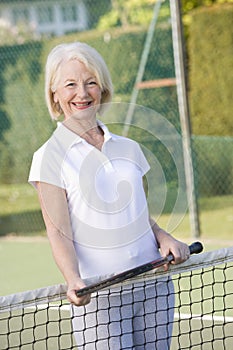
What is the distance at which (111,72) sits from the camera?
9.60 metres

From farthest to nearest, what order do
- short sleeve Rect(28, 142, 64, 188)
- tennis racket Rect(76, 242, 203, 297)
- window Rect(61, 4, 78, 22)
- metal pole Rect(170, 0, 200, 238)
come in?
window Rect(61, 4, 78, 22)
metal pole Rect(170, 0, 200, 238)
short sleeve Rect(28, 142, 64, 188)
tennis racket Rect(76, 242, 203, 297)

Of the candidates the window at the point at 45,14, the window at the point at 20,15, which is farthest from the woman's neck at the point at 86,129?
the window at the point at 20,15

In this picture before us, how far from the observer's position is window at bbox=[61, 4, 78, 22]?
11.3m

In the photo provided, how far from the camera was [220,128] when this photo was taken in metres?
10.5

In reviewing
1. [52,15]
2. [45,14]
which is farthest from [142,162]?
[52,15]

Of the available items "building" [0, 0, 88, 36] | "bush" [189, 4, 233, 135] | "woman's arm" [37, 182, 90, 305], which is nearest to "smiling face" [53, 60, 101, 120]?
"woman's arm" [37, 182, 90, 305]

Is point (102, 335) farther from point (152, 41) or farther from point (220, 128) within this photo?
point (220, 128)

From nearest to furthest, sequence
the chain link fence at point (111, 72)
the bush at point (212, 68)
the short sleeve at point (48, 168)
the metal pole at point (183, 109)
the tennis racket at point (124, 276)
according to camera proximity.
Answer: the tennis racket at point (124, 276), the short sleeve at point (48, 168), the metal pole at point (183, 109), the chain link fence at point (111, 72), the bush at point (212, 68)

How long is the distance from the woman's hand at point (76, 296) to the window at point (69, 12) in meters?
8.69

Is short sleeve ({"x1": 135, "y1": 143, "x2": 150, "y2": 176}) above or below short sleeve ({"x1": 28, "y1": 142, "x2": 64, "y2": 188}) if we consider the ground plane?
below

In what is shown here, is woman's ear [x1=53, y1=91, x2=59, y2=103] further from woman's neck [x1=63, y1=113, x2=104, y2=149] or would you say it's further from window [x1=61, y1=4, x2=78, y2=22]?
window [x1=61, y1=4, x2=78, y2=22]

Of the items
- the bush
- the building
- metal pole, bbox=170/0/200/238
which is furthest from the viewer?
the building

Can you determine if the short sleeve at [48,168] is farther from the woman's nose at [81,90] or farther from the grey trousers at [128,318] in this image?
the grey trousers at [128,318]

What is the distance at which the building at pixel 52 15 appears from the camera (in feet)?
35.8
